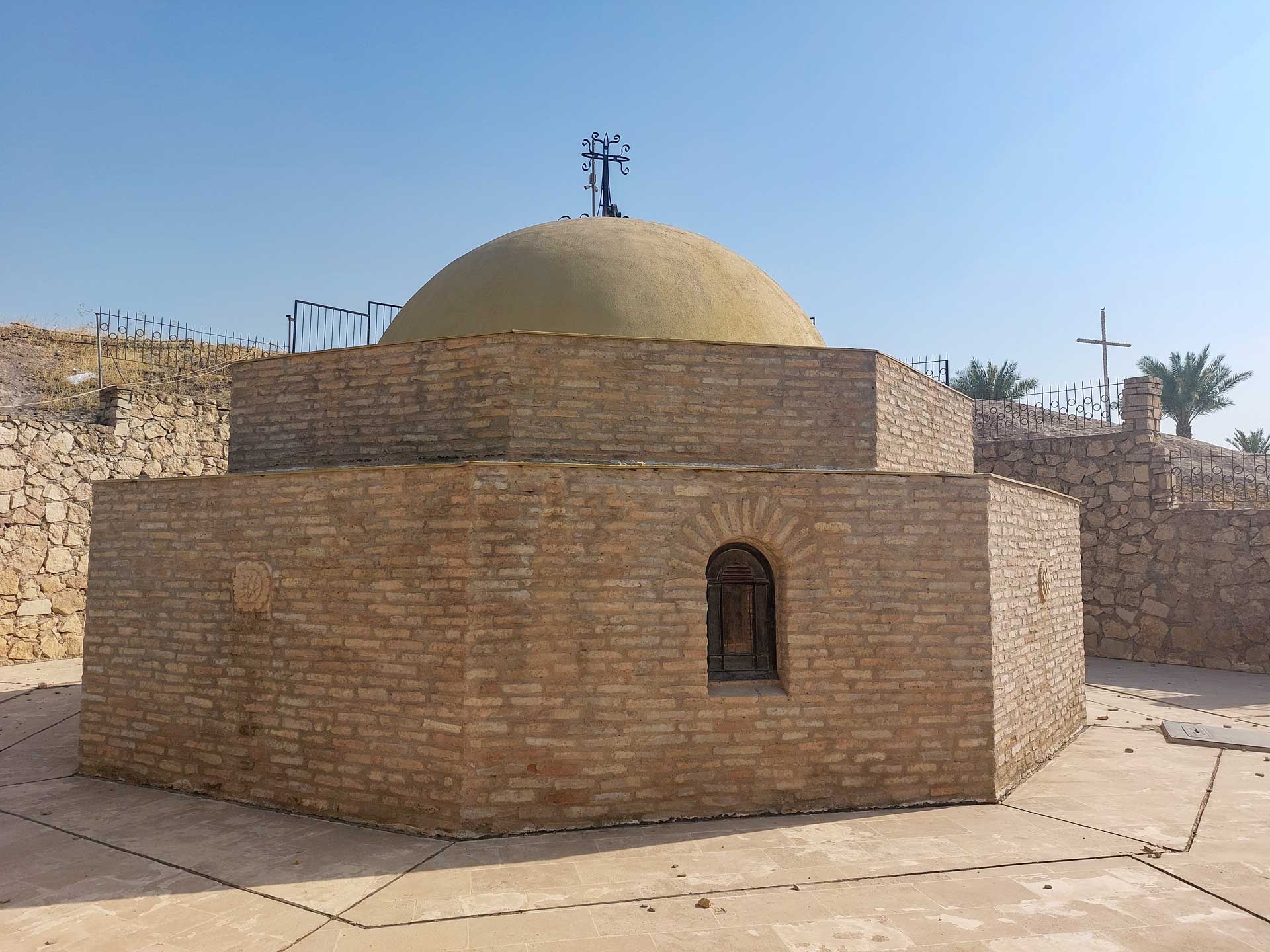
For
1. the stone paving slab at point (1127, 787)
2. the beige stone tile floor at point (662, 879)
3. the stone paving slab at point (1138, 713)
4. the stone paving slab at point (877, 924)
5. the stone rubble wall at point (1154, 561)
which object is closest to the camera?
the stone paving slab at point (877, 924)

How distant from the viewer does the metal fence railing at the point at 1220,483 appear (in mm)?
14578

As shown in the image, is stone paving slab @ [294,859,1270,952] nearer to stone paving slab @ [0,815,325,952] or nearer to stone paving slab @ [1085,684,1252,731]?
stone paving slab @ [0,815,325,952]

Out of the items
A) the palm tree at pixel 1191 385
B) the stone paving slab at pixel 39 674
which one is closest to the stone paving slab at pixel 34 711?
the stone paving slab at pixel 39 674

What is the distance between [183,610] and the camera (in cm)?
696

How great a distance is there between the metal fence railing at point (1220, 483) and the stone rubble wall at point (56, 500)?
52.4ft

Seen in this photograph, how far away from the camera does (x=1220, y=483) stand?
55.6 ft

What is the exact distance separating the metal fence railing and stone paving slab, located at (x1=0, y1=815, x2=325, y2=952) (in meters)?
14.6

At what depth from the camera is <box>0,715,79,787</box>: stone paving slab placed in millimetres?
7402

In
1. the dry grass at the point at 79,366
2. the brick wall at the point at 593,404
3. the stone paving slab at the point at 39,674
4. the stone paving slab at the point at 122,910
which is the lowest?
the stone paving slab at the point at 122,910

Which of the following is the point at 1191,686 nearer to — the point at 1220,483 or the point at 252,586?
the point at 1220,483

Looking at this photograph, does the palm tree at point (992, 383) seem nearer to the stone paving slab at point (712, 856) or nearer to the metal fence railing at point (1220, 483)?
the metal fence railing at point (1220, 483)

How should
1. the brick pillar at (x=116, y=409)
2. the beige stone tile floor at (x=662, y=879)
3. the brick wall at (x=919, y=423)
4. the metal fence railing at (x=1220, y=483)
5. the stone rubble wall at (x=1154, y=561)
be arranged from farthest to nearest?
1. the metal fence railing at (x=1220, y=483)
2. the brick pillar at (x=116, y=409)
3. the stone rubble wall at (x=1154, y=561)
4. the brick wall at (x=919, y=423)
5. the beige stone tile floor at (x=662, y=879)

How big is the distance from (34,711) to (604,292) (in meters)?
7.91

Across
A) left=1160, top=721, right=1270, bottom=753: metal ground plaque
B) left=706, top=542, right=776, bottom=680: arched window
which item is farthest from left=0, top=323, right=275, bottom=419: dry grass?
left=1160, top=721, right=1270, bottom=753: metal ground plaque
